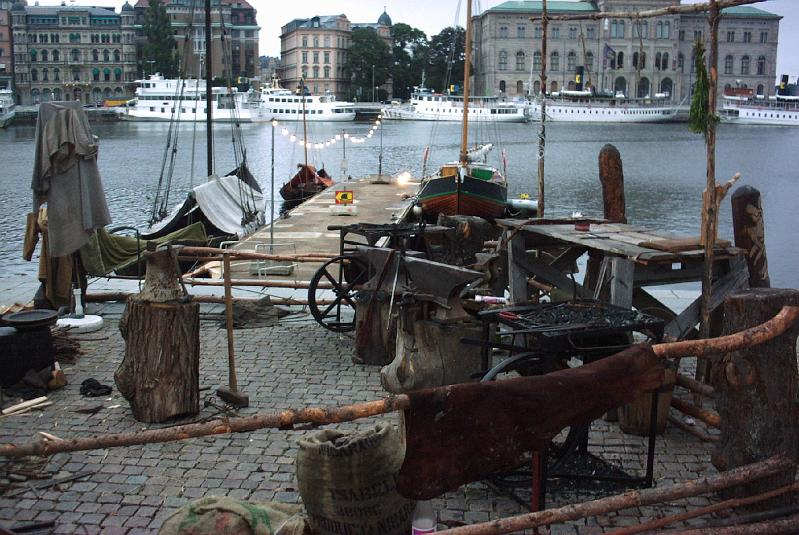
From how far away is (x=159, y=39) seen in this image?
137 meters

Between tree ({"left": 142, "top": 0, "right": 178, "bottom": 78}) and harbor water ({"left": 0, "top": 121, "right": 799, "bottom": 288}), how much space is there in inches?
1227

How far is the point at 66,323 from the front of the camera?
10.6 metres

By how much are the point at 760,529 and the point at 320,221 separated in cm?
2066

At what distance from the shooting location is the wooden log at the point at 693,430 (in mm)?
7199

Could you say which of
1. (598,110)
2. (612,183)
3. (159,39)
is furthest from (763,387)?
(159,39)

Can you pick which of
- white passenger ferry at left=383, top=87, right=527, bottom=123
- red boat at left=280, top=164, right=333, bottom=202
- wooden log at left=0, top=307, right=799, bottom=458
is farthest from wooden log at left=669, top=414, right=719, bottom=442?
white passenger ferry at left=383, top=87, right=527, bottom=123

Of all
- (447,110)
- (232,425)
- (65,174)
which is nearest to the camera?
(232,425)

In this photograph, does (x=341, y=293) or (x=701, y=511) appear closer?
(x=701, y=511)

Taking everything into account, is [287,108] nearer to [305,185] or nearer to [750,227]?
[305,185]

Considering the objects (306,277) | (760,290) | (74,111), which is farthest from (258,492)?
(306,277)

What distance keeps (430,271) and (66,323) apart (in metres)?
5.23

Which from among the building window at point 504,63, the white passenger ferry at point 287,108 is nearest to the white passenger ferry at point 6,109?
the white passenger ferry at point 287,108

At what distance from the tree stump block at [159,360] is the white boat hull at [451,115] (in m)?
102

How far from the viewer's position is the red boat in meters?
37.4
